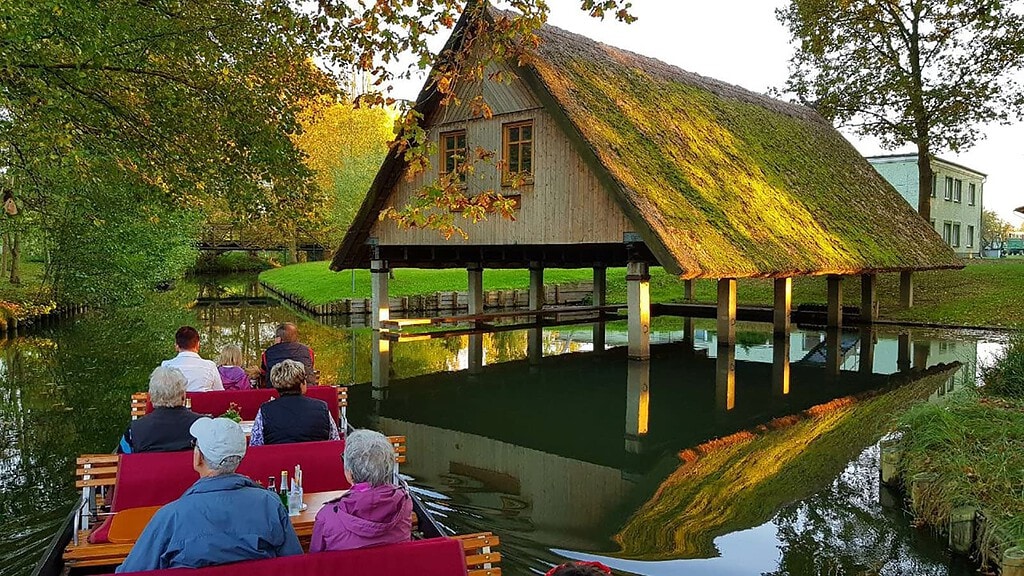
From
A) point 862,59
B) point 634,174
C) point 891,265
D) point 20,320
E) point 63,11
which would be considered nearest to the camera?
point 63,11

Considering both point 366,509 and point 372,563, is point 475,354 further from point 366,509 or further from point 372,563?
point 372,563

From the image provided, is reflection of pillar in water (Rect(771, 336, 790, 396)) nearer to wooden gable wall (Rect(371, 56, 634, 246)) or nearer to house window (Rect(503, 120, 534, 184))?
wooden gable wall (Rect(371, 56, 634, 246))

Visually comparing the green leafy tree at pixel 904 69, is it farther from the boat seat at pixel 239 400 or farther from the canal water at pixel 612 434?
the boat seat at pixel 239 400

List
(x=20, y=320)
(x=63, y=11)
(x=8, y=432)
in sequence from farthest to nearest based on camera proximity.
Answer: (x=20, y=320)
(x=8, y=432)
(x=63, y=11)

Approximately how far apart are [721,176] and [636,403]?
7494 mm

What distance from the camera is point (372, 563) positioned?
353 centimetres

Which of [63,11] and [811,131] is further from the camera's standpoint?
[811,131]

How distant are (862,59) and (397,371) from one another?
25.2 metres

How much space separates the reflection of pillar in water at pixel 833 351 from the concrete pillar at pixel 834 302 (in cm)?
27

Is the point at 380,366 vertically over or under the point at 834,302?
under

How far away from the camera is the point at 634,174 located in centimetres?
1532

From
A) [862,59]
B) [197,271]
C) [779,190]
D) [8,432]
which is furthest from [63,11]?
[197,271]

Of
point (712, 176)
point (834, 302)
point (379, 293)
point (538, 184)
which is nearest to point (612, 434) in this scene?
point (538, 184)

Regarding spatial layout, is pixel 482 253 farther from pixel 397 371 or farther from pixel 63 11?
pixel 63 11
